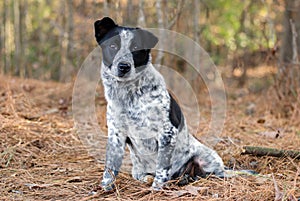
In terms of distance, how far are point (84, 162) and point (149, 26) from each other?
15.2 feet

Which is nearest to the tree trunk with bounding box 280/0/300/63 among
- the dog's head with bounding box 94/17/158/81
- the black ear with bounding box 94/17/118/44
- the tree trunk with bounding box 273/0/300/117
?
the tree trunk with bounding box 273/0/300/117

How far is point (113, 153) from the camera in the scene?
3377mm

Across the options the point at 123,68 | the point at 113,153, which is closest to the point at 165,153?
the point at 113,153

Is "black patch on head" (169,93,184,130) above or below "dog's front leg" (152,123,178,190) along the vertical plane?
above

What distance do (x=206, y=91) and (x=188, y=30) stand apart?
1212 millimetres

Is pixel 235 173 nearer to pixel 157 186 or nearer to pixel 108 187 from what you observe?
pixel 157 186

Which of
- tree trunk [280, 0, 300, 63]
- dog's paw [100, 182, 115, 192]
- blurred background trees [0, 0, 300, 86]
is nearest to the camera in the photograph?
dog's paw [100, 182, 115, 192]

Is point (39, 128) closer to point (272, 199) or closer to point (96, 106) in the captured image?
point (96, 106)

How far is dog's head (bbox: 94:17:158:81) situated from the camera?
122 inches

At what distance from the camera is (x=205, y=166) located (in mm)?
3623

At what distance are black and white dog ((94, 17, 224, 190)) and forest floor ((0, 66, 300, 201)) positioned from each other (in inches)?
8.8

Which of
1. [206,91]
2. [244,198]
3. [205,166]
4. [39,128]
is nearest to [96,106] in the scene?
Answer: [39,128]

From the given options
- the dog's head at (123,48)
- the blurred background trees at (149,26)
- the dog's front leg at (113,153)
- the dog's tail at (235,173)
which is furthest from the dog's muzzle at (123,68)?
the blurred background trees at (149,26)

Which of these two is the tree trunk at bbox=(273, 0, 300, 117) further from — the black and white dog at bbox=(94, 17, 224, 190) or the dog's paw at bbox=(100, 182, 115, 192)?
the dog's paw at bbox=(100, 182, 115, 192)
